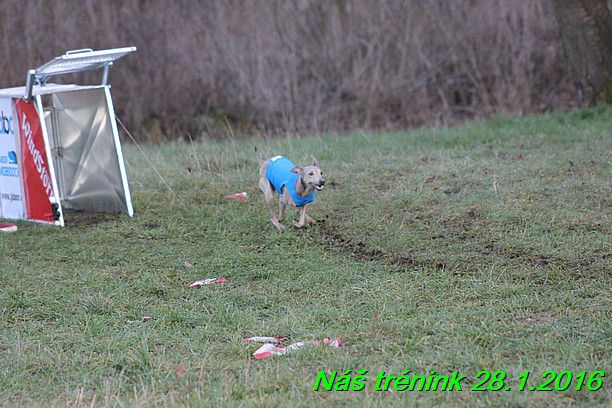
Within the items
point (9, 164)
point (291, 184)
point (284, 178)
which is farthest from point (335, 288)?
point (9, 164)

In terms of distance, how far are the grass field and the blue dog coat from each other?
1.09 feet

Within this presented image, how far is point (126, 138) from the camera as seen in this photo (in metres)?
16.4

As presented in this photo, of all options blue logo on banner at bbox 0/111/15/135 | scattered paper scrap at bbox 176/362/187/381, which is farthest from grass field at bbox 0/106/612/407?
blue logo on banner at bbox 0/111/15/135

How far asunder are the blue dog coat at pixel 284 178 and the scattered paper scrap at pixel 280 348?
7.80 ft

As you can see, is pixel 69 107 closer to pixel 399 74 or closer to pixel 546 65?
pixel 399 74

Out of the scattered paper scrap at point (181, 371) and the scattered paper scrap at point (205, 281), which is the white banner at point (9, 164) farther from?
the scattered paper scrap at point (181, 371)

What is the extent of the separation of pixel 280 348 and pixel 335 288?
1.17 m

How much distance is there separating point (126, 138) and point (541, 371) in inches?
525

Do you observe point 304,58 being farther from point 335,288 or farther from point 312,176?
point 335,288

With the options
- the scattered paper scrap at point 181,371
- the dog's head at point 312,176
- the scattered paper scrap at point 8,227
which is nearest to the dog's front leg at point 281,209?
the dog's head at point 312,176

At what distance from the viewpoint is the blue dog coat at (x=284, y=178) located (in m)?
6.89

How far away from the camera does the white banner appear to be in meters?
8.06

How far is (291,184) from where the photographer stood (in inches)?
271

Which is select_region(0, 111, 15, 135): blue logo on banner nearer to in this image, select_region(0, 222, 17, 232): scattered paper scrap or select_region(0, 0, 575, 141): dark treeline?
select_region(0, 222, 17, 232): scattered paper scrap
